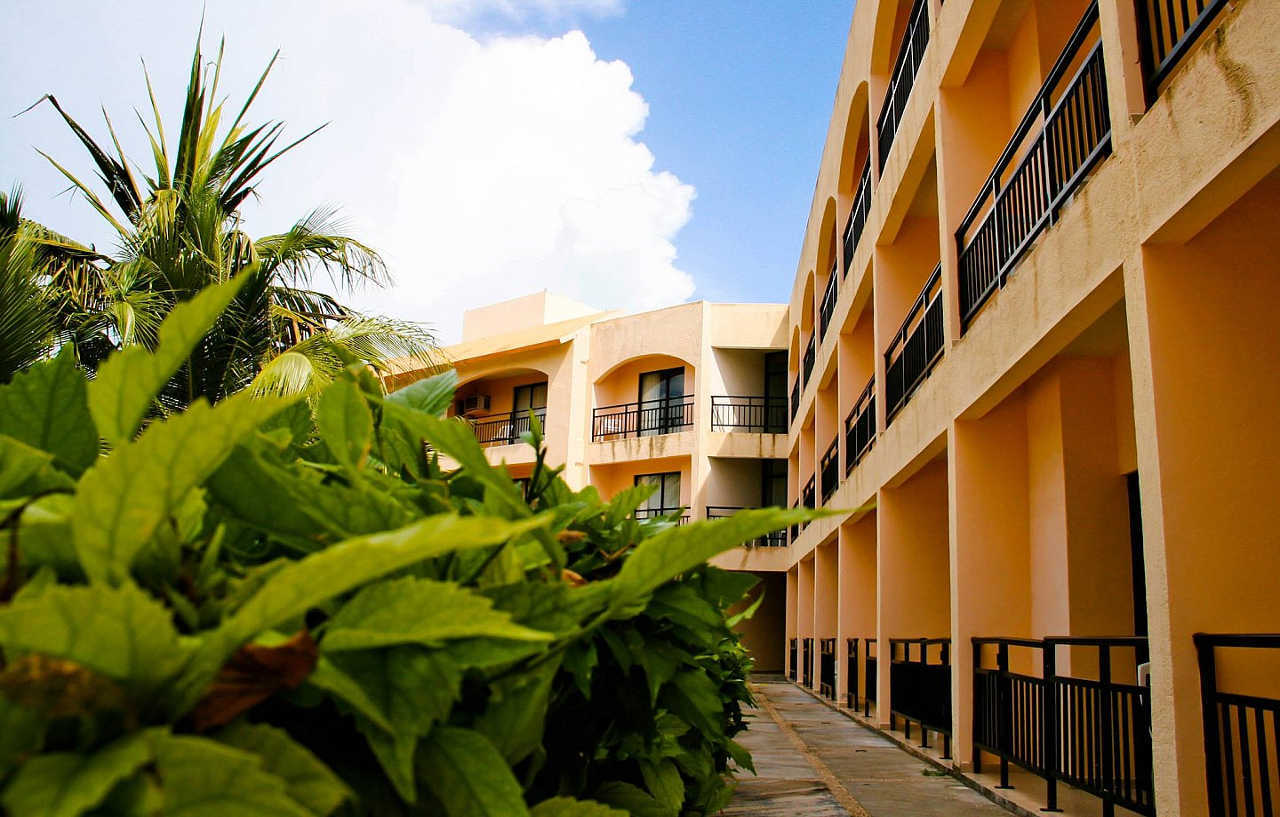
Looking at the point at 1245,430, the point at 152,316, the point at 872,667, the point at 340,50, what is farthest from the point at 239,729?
the point at 872,667

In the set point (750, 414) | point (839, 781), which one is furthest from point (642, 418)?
point (839, 781)

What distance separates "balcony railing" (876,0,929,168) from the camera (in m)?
9.89

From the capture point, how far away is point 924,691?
28.2 feet

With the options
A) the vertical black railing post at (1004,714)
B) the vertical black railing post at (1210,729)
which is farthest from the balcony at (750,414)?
the vertical black railing post at (1210,729)

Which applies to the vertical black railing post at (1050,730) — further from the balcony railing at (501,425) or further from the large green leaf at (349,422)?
the balcony railing at (501,425)

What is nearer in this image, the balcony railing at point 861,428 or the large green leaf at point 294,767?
the large green leaf at point 294,767

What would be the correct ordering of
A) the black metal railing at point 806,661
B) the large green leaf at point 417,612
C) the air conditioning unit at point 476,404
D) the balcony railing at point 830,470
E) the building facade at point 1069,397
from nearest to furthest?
1. the large green leaf at point 417,612
2. the building facade at point 1069,397
3. the balcony railing at point 830,470
4. the black metal railing at point 806,661
5. the air conditioning unit at point 476,404

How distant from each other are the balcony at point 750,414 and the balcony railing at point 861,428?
35.0ft

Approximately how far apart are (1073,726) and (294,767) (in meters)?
5.92

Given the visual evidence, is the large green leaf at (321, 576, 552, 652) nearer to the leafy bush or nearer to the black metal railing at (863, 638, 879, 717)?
the leafy bush

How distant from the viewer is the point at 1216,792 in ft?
12.4

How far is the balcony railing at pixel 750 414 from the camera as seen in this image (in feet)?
85.7

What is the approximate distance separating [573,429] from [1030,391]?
1869cm

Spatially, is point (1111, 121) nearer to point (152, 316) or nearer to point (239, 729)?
point (239, 729)
